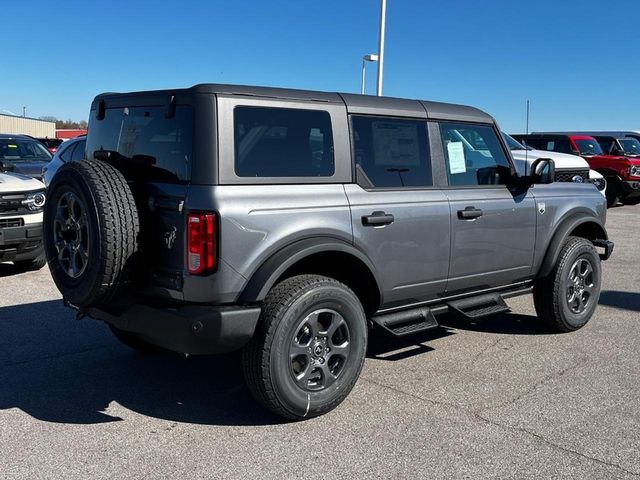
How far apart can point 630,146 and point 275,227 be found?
18099 mm

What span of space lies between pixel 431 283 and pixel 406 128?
3.64ft

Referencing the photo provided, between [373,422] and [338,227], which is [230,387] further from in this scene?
[338,227]

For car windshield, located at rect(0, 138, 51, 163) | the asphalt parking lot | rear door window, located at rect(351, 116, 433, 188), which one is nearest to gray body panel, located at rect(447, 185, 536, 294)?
rear door window, located at rect(351, 116, 433, 188)

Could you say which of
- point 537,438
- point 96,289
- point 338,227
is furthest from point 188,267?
point 537,438

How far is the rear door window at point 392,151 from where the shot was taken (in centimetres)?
443

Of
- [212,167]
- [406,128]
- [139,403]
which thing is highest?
[406,128]

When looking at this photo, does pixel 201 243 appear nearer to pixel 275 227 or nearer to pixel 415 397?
pixel 275 227

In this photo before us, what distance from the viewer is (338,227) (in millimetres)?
4082

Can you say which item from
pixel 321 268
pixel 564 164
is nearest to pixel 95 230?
pixel 321 268

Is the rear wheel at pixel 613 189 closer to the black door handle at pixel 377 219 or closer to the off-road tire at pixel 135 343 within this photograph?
the black door handle at pixel 377 219

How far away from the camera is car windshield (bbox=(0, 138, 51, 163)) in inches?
515

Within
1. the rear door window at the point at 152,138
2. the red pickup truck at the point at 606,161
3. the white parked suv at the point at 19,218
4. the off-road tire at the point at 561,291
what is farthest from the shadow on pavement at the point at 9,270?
the red pickup truck at the point at 606,161

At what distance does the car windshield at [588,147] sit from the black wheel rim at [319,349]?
15.4 metres

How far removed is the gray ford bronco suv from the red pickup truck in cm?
1336
